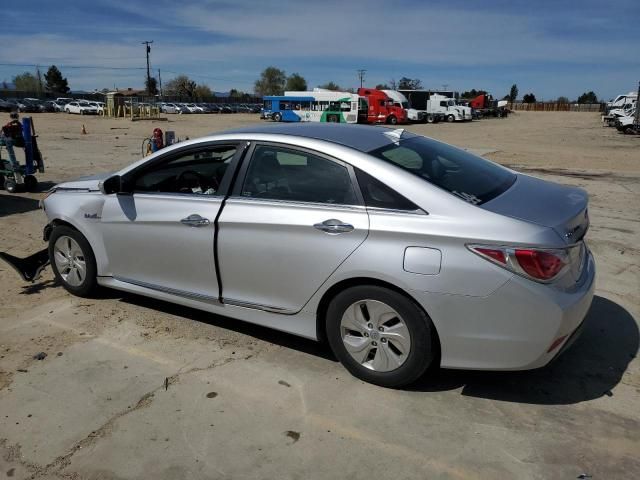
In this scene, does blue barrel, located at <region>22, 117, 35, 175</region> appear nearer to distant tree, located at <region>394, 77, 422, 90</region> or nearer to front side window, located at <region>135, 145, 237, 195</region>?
front side window, located at <region>135, 145, 237, 195</region>

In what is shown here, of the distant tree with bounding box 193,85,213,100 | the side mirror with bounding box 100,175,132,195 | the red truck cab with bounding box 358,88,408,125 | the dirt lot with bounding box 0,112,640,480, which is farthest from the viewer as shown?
the distant tree with bounding box 193,85,213,100

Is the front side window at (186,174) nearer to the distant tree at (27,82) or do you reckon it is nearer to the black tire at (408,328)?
the black tire at (408,328)

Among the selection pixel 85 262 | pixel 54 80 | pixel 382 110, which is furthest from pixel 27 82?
pixel 85 262

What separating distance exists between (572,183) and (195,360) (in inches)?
422

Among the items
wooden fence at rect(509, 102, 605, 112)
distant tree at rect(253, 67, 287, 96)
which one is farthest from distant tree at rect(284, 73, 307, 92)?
wooden fence at rect(509, 102, 605, 112)

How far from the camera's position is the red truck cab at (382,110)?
49.0 m

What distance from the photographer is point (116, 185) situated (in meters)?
4.36

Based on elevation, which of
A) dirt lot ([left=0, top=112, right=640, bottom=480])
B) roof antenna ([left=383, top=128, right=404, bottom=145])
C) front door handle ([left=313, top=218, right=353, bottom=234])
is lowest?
dirt lot ([left=0, top=112, right=640, bottom=480])

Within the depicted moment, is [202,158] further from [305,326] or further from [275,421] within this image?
[275,421]

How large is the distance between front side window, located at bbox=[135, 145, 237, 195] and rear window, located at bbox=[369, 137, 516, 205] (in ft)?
4.41

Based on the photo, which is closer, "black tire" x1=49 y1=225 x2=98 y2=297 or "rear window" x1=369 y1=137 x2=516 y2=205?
"rear window" x1=369 y1=137 x2=516 y2=205

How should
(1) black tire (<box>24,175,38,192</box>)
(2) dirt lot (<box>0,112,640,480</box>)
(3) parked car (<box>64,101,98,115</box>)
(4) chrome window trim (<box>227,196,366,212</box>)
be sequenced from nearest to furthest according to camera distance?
(2) dirt lot (<box>0,112,640,480</box>), (4) chrome window trim (<box>227,196,366,212</box>), (1) black tire (<box>24,175,38,192</box>), (3) parked car (<box>64,101,98,115</box>)

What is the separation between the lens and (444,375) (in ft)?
12.0

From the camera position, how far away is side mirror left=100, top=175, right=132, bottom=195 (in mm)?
4352
